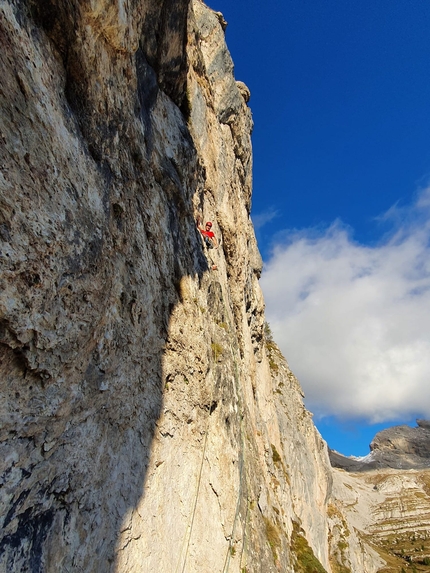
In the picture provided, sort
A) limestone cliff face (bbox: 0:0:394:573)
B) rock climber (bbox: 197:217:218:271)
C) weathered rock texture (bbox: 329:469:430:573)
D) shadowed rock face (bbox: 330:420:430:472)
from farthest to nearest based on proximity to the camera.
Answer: shadowed rock face (bbox: 330:420:430:472), weathered rock texture (bbox: 329:469:430:573), rock climber (bbox: 197:217:218:271), limestone cliff face (bbox: 0:0:394:573)

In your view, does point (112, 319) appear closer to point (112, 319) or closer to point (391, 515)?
point (112, 319)

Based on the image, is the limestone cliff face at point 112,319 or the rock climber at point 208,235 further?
the rock climber at point 208,235

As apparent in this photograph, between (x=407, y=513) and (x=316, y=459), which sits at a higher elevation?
(x=407, y=513)

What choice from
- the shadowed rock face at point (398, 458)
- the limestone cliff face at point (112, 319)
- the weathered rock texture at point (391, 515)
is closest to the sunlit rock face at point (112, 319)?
the limestone cliff face at point (112, 319)

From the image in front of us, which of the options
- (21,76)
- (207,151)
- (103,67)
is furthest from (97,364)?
(207,151)

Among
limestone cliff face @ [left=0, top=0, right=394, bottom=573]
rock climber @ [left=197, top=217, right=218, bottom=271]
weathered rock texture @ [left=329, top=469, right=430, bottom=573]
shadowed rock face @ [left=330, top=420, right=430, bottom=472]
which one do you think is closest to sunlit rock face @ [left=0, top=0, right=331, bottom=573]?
limestone cliff face @ [left=0, top=0, right=394, bottom=573]

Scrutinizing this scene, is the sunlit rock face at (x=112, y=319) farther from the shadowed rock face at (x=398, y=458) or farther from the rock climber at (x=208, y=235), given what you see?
the shadowed rock face at (x=398, y=458)

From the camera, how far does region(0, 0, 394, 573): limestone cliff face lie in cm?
628

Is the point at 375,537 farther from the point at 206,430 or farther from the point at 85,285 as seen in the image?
the point at 85,285

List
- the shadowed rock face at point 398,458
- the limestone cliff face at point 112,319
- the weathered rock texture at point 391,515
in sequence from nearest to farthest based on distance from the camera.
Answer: the limestone cliff face at point 112,319
the weathered rock texture at point 391,515
the shadowed rock face at point 398,458

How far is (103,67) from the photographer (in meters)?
9.42

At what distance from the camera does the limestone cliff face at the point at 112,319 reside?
628 cm

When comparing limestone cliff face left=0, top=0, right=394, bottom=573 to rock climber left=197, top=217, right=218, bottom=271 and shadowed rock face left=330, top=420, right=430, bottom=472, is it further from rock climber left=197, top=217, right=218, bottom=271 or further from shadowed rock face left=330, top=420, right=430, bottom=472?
shadowed rock face left=330, top=420, right=430, bottom=472

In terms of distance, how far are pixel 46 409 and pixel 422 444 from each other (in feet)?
775
